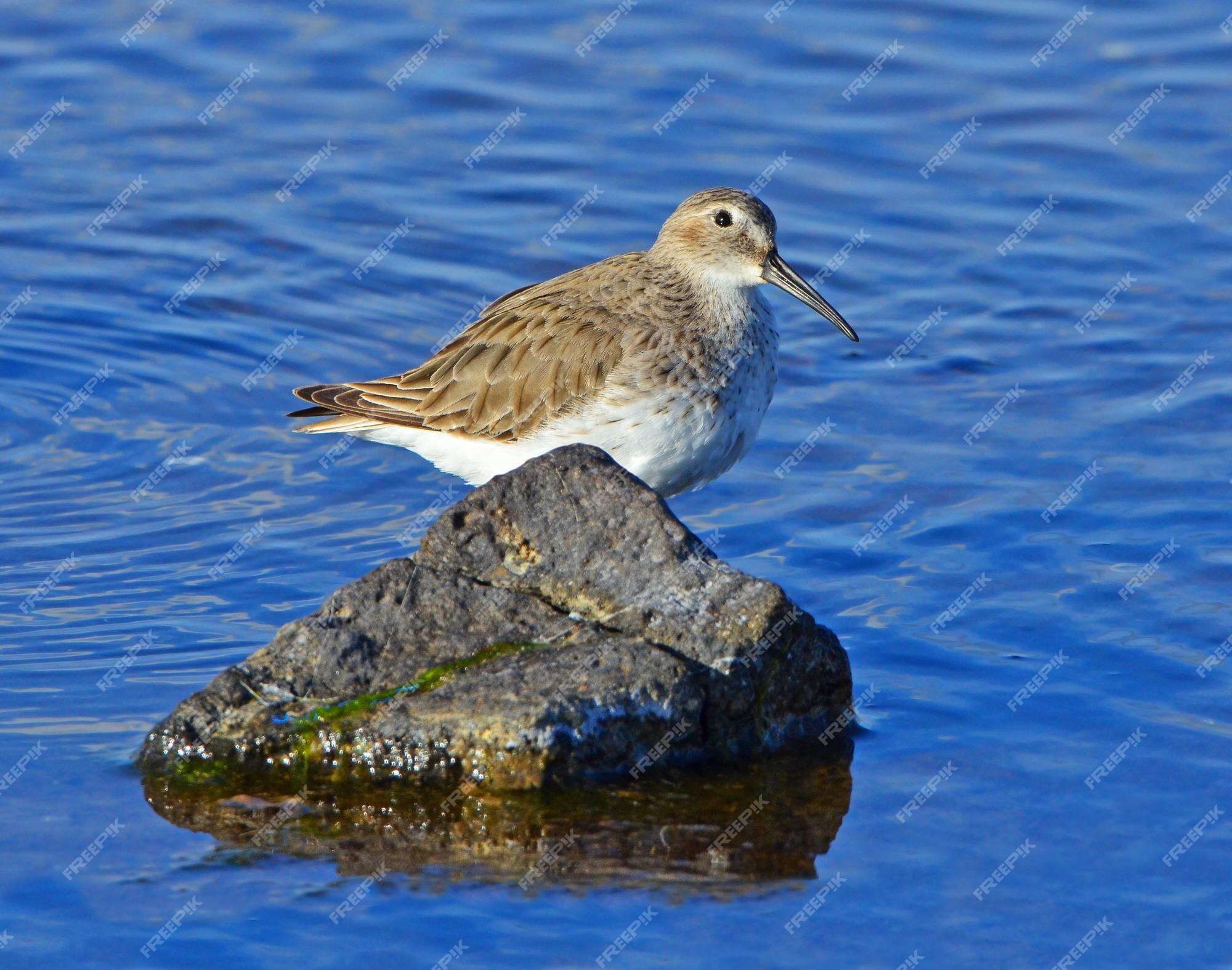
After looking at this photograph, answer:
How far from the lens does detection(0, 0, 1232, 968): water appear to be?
20.7 feet

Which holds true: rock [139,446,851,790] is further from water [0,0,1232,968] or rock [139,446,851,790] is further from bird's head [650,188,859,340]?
bird's head [650,188,859,340]

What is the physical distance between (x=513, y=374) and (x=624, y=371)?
0.68 m

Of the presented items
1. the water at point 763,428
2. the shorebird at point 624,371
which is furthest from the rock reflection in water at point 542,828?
the shorebird at point 624,371

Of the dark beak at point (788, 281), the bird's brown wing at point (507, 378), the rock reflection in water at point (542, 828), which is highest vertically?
the dark beak at point (788, 281)

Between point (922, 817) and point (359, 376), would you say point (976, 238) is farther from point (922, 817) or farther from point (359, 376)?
point (922, 817)

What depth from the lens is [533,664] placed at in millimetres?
6906

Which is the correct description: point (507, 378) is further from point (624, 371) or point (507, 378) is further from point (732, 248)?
point (732, 248)

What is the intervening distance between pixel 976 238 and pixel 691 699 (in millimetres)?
7131

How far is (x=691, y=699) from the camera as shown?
6898 millimetres

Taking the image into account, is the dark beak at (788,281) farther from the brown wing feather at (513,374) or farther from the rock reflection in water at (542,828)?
the rock reflection in water at (542,828)

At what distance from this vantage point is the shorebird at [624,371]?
8.93 metres

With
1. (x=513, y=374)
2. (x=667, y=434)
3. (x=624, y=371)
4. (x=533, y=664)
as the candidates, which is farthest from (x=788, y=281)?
(x=533, y=664)

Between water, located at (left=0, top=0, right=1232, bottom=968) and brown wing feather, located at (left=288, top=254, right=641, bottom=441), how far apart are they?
0.73 metres

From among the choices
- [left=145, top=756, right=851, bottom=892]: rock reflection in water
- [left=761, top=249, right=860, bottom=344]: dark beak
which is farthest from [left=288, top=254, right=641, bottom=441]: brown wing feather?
[left=145, top=756, right=851, bottom=892]: rock reflection in water
